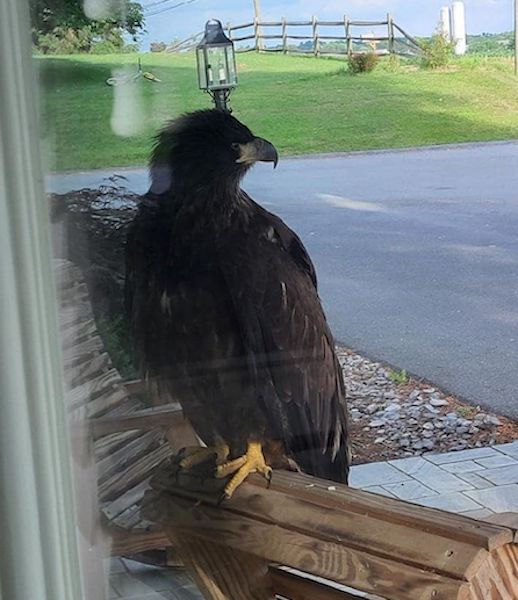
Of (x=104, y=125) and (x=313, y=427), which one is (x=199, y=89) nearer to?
(x=104, y=125)

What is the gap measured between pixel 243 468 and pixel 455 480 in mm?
297

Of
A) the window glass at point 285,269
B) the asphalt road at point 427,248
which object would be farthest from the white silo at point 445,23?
the asphalt road at point 427,248

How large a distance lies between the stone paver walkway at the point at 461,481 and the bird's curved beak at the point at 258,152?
38cm

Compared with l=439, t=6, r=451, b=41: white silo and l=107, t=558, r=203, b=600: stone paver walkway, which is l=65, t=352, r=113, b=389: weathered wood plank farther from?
l=439, t=6, r=451, b=41: white silo

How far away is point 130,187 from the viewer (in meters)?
1.01

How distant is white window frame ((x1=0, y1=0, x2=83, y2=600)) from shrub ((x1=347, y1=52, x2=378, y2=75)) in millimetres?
319

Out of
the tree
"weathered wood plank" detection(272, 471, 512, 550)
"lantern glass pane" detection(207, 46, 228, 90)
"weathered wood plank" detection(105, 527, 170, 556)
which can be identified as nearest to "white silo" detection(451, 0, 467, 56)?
"lantern glass pane" detection(207, 46, 228, 90)

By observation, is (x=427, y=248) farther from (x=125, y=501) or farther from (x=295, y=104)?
(x=125, y=501)

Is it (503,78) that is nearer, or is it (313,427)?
(503,78)

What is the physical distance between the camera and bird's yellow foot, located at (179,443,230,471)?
1.16 metres

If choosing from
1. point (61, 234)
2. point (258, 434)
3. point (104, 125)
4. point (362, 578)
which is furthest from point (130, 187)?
point (362, 578)

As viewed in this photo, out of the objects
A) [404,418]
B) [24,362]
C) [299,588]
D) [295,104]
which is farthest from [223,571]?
[295,104]

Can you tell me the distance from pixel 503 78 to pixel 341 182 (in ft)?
0.63

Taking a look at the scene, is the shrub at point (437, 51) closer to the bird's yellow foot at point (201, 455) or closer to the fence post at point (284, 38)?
the fence post at point (284, 38)
